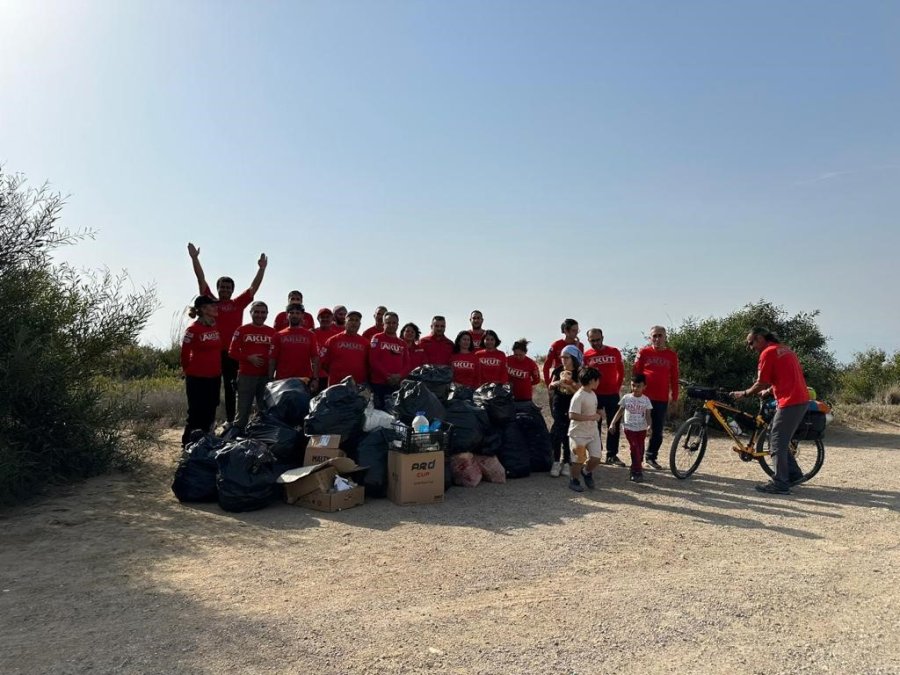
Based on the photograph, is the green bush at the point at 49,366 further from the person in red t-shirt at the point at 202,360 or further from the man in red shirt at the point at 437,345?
the man in red shirt at the point at 437,345

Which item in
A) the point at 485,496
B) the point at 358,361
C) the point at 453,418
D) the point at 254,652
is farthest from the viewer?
the point at 358,361

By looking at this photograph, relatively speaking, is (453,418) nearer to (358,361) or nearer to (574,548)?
(358,361)

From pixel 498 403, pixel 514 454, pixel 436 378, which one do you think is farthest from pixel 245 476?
pixel 514 454

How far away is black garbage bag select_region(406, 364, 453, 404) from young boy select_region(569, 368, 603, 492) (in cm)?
A: 161

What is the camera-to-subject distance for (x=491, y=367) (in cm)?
866

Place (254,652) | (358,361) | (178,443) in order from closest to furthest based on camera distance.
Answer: (254,652)
(358,361)
(178,443)

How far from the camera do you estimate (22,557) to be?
5.06 meters

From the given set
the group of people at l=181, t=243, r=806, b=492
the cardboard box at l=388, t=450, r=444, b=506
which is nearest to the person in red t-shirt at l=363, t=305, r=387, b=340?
the group of people at l=181, t=243, r=806, b=492

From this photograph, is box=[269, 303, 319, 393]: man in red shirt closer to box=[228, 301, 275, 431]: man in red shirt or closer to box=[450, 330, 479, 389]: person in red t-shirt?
box=[228, 301, 275, 431]: man in red shirt

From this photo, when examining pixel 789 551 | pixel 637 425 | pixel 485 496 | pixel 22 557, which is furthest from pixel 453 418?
pixel 22 557

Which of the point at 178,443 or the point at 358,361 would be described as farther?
the point at 178,443

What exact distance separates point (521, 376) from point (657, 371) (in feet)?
5.69

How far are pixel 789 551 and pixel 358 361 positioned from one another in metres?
5.22

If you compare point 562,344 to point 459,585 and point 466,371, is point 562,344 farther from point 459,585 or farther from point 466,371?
point 459,585
